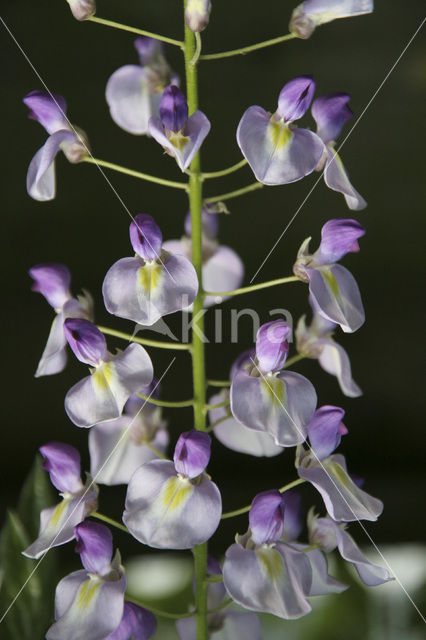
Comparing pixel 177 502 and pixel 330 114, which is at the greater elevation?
pixel 330 114

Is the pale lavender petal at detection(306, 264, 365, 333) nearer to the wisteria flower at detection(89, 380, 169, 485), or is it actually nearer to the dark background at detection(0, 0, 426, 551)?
the wisteria flower at detection(89, 380, 169, 485)

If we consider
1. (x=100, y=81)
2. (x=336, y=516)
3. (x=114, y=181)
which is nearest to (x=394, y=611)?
(x=336, y=516)

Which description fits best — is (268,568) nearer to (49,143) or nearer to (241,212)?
(49,143)

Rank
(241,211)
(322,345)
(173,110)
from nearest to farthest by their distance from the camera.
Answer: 1. (173,110)
2. (322,345)
3. (241,211)

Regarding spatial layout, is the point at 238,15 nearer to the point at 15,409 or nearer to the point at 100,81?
the point at 100,81

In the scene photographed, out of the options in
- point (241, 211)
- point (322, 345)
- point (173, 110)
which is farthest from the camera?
point (241, 211)

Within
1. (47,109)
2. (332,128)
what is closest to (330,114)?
(332,128)
